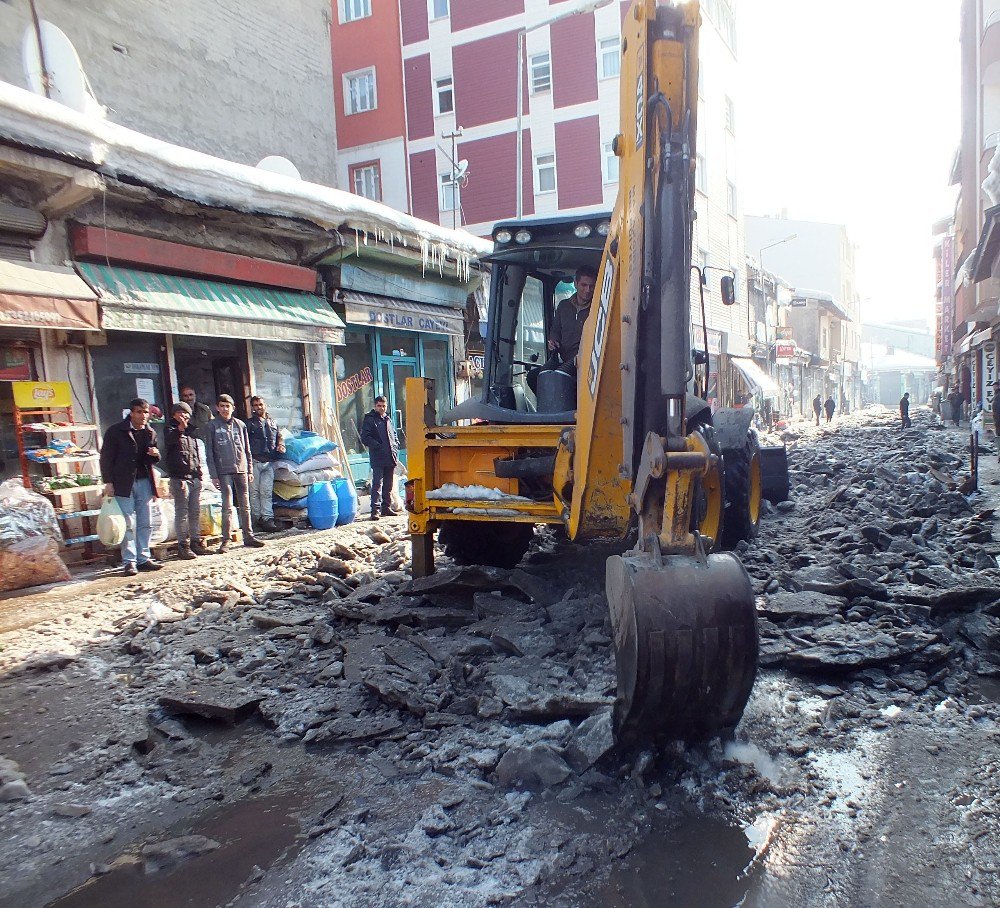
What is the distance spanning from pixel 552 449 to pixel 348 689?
7.01 feet

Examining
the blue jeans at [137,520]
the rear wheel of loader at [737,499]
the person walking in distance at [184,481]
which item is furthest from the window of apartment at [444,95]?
the rear wheel of loader at [737,499]

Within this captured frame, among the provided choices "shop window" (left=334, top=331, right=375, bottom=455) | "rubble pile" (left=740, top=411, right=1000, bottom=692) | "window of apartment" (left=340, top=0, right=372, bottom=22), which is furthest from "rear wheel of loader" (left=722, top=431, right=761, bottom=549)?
"window of apartment" (left=340, top=0, right=372, bottom=22)

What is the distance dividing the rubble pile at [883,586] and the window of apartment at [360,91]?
23305 mm

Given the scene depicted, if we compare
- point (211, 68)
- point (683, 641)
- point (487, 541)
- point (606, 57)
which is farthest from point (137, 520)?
point (606, 57)

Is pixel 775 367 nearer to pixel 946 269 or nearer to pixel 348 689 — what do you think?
pixel 946 269

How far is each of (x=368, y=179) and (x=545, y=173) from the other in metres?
6.86

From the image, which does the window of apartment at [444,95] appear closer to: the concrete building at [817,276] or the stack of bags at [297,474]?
the stack of bags at [297,474]

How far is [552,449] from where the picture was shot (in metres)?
5.09

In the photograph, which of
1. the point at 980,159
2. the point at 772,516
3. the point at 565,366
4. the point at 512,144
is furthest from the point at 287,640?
the point at 980,159

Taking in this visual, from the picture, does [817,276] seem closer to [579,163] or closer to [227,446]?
[579,163]

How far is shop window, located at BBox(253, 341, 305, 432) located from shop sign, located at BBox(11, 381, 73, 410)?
3122 mm

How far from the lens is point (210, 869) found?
2635 mm

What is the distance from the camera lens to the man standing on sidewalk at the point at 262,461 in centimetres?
962

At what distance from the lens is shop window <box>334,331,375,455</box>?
12.6m
